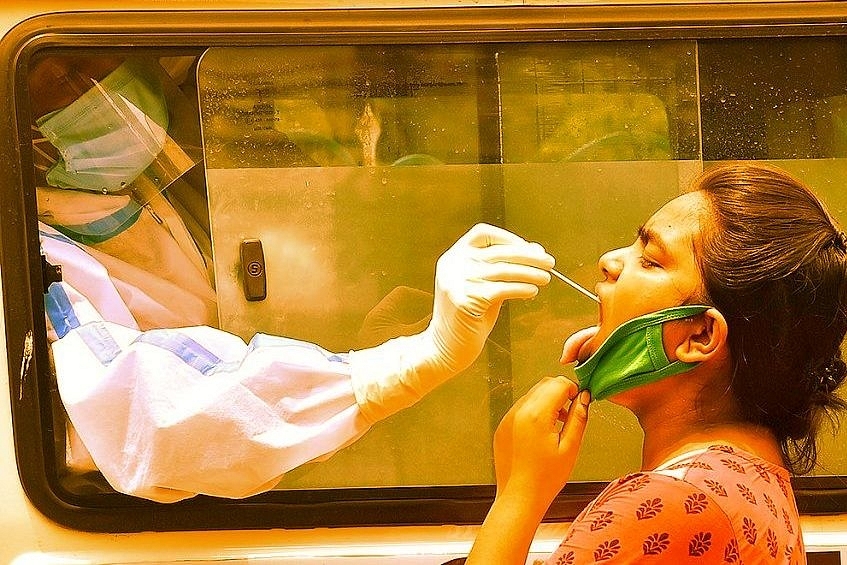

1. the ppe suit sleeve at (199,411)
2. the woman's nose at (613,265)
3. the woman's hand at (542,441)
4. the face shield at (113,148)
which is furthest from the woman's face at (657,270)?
the face shield at (113,148)

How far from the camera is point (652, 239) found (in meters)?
1.22

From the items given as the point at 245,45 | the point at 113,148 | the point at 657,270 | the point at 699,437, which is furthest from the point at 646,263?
the point at 113,148

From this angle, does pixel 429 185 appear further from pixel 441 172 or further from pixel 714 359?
pixel 714 359

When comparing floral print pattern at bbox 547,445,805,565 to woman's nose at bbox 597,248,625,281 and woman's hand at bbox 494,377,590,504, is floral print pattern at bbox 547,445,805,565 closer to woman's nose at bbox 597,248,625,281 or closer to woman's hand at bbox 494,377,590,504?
woman's hand at bbox 494,377,590,504

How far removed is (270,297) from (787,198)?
3.25 feet

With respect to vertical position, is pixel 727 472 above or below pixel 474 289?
below

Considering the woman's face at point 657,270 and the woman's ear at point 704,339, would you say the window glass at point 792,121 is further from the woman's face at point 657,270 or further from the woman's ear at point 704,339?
the woman's ear at point 704,339

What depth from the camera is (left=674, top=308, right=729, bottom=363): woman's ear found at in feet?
3.64

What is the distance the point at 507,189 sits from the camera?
1769mm

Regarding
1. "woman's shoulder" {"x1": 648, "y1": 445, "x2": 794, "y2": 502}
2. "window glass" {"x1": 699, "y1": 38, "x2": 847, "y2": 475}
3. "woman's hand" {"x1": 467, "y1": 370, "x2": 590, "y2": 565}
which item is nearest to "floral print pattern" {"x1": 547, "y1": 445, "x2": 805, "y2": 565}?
"woman's shoulder" {"x1": 648, "y1": 445, "x2": 794, "y2": 502}

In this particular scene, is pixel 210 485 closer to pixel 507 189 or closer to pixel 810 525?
pixel 507 189

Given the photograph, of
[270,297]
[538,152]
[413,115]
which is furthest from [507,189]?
[270,297]

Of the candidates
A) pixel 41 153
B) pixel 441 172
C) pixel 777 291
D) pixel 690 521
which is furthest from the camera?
pixel 441 172

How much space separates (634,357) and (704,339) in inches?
3.6
